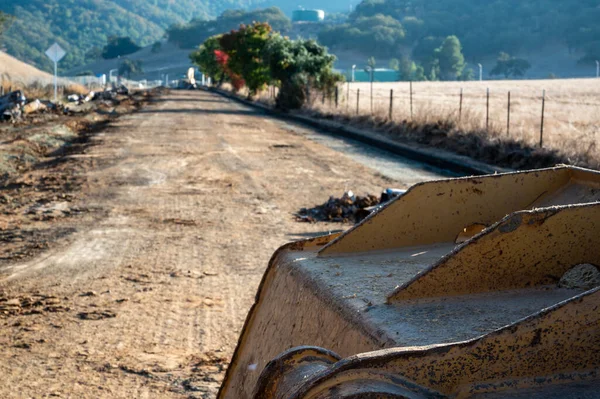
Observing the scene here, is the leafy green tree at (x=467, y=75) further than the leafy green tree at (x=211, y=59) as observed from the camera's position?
Yes

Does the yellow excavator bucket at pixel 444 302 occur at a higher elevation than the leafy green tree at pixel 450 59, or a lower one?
lower

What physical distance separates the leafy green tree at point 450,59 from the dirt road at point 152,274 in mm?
172093

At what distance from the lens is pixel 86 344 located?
17.4 feet

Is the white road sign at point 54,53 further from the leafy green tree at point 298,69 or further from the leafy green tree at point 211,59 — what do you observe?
the leafy green tree at point 211,59

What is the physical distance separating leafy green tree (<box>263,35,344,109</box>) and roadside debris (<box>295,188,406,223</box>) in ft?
87.7

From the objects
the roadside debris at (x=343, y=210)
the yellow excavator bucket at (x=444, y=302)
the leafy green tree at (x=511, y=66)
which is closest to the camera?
the yellow excavator bucket at (x=444, y=302)

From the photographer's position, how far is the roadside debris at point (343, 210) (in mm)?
10070

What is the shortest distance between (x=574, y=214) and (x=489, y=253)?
0.28 metres

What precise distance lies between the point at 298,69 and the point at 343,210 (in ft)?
94.5

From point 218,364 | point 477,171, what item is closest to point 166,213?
point 218,364

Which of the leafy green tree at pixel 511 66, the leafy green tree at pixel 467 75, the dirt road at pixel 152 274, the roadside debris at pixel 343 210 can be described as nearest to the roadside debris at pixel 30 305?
the dirt road at pixel 152 274

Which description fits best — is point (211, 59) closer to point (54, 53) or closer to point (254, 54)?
point (254, 54)

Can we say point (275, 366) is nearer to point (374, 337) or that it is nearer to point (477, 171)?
point (374, 337)

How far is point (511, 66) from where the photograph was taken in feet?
587
